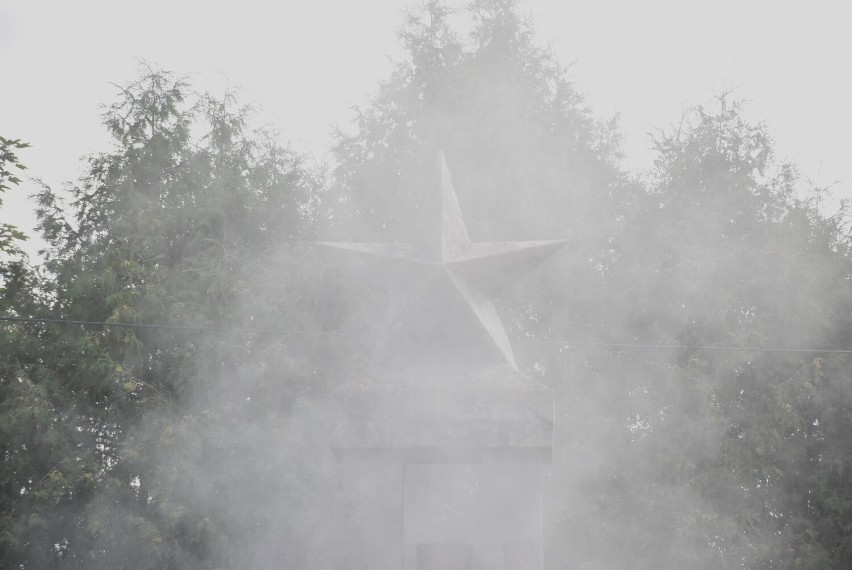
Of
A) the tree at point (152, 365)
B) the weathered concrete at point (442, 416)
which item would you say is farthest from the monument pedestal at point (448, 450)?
the tree at point (152, 365)

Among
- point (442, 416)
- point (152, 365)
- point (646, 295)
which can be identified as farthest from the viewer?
point (646, 295)

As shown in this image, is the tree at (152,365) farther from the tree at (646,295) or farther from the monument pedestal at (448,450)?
the monument pedestal at (448,450)

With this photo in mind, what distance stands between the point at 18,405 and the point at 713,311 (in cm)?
778

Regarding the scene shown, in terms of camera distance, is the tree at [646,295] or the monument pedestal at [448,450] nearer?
the monument pedestal at [448,450]

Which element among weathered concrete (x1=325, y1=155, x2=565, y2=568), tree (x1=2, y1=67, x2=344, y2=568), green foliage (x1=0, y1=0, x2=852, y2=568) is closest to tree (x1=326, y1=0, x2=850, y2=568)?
green foliage (x1=0, y1=0, x2=852, y2=568)

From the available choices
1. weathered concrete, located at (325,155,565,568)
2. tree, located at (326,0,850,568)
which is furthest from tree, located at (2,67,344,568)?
weathered concrete, located at (325,155,565,568)

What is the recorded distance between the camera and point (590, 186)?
11.3 m

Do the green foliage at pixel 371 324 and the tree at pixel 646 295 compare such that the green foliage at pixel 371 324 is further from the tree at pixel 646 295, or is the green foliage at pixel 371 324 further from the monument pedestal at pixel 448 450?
the monument pedestal at pixel 448 450

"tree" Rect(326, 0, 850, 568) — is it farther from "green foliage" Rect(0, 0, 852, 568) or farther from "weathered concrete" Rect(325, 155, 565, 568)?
"weathered concrete" Rect(325, 155, 565, 568)

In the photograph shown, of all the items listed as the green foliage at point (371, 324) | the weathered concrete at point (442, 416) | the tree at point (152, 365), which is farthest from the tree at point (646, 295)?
the weathered concrete at point (442, 416)

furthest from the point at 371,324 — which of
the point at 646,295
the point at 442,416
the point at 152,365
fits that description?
the point at 442,416

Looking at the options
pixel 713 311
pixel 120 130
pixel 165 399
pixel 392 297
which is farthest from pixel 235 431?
pixel 713 311

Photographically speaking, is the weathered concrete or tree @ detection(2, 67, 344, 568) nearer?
the weathered concrete

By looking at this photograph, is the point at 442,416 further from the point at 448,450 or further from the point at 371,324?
the point at 371,324
